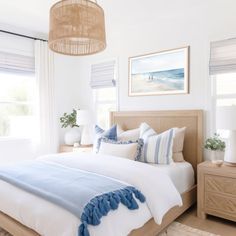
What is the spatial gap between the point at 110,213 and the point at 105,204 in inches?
3.0

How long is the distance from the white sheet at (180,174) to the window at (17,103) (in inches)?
96.8

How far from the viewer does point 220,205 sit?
8.29 feet

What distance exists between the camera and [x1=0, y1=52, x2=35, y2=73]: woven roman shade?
368cm

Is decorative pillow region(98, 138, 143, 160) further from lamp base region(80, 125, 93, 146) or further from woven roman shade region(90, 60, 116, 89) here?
woven roman shade region(90, 60, 116, 89)

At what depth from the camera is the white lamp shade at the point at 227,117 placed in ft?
7.88

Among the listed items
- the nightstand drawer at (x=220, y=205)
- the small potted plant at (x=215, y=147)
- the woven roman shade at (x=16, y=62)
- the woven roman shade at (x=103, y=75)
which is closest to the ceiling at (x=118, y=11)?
the woven roman shade at (x=16, y=62)

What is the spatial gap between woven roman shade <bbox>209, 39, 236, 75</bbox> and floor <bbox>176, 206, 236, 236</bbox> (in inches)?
68.7

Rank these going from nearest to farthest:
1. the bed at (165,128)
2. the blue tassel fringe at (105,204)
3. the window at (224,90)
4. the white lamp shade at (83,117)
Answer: the blue tassel fringe at (105,204), the bed at (165,128), the window at (224,90), the white lamp shade at (83,117)

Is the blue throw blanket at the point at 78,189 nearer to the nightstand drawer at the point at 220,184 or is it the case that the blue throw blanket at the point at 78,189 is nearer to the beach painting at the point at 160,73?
the nightstand drawer at the point at 220,184

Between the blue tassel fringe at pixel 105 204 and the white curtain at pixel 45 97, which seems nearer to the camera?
the blue tassel fringe at pixel 105 204

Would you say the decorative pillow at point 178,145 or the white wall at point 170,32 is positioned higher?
the white wall at point 170,32

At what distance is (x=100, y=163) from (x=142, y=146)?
667 mm

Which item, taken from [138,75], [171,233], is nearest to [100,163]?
[171,233]

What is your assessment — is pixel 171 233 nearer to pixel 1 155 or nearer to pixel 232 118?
pixel 232 118
